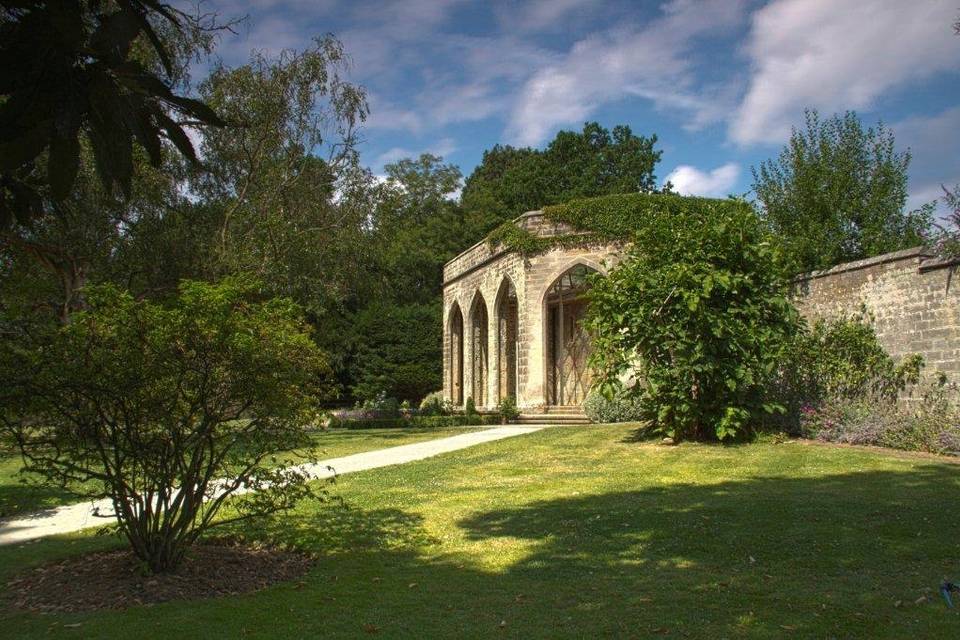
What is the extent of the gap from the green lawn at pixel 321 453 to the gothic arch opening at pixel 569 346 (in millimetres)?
5700

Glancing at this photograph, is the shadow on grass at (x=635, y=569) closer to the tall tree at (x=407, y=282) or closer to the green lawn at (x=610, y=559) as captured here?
the green lawn at (x=610, y=559)

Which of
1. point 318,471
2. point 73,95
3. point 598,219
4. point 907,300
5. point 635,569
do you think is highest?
point 598,219

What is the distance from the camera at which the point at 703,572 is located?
4.79m

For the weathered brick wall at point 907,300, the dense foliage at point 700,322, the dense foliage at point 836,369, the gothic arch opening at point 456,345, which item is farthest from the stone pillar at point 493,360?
the weathered brick wall at point 907,300

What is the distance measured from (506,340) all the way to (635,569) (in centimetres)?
1910

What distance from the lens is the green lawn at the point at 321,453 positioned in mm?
8352

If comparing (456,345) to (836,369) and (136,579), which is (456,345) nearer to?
(836,369)

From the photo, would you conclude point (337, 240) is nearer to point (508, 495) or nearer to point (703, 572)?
point (508, 495)

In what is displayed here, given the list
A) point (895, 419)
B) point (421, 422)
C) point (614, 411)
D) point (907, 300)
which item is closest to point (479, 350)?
point (421, 422)

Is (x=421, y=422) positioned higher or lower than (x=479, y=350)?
lower

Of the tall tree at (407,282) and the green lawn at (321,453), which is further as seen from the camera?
the tall tree at (407,282)

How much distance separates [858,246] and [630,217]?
5.61 metres

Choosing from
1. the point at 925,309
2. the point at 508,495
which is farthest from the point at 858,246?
the point at 508,495

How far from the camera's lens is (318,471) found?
10445mm
